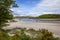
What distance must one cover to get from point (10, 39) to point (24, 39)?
1.96 ft

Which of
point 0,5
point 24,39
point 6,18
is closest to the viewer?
point 24,39

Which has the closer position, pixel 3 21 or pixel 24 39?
pixel 24 39

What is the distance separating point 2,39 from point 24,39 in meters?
0.99

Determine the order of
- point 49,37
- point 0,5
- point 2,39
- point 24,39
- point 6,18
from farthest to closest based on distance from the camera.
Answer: point 6,18 < point 0,5 < point 49,37 < point 24,39 < point 2,39

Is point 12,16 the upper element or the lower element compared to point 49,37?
upper

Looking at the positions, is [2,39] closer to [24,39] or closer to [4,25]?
[24,39]

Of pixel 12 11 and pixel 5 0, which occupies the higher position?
pixel 5 0

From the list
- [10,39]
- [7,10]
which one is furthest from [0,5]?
[10,39]

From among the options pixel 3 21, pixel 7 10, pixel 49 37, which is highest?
pixel 7 10

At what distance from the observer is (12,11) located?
11148mm

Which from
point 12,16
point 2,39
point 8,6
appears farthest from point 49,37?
point 8,6

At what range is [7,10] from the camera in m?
11.3

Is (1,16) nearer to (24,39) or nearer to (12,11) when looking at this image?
(12,11)

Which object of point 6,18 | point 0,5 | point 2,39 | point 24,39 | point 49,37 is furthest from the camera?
point 6,18
